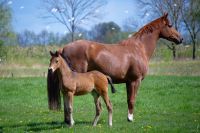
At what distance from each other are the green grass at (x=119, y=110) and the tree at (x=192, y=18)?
2691 centimetres

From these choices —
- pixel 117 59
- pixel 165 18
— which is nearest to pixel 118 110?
pixel 117 59

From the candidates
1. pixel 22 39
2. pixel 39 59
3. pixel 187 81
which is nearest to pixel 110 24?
pixel 22 39

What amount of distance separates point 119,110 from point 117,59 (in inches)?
149

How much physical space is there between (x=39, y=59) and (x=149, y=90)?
1045 inches

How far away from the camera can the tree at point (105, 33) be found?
67.9 m

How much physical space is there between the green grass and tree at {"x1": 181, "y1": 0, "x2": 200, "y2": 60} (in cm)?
2691

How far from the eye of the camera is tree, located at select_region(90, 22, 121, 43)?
67906 millimetres

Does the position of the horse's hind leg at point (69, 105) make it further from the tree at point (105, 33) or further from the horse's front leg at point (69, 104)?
the tree at point (105, 33)

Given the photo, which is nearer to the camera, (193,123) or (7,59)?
(193,123)

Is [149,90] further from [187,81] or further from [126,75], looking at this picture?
[126,75]

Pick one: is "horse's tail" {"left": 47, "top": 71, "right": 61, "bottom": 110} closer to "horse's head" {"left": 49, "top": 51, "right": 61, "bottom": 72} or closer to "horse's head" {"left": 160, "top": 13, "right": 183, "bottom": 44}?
"horse's head" {"left": 49, "top": 51, "right": 61, "bottom": 72}

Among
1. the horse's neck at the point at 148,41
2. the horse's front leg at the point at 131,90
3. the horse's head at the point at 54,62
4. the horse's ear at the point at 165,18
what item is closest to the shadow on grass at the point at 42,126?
the horse's front leg at the point at 131,90

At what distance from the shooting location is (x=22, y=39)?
58.4 m

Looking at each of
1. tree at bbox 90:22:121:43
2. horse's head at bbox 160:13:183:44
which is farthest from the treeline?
horse's head at bbox 160:13:183:44
